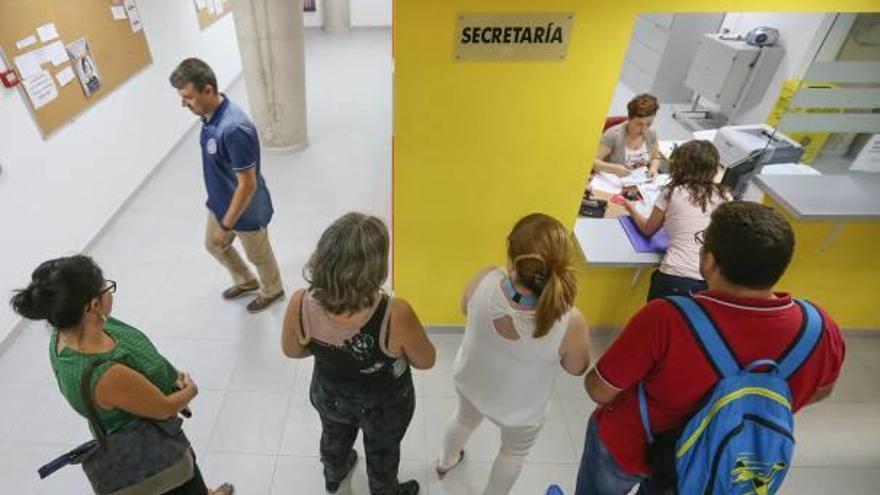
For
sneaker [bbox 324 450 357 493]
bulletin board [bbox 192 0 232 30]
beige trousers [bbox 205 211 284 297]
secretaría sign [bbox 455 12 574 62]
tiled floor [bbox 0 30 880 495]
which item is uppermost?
secretaría sign [bbox 455 12 574 62]

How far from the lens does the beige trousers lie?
2865 mm

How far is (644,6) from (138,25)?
4.56 m

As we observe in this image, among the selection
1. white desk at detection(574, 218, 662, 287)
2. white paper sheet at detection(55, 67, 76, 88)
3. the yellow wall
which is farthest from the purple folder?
white paper sheet at detection(55, 67, 76, 88)

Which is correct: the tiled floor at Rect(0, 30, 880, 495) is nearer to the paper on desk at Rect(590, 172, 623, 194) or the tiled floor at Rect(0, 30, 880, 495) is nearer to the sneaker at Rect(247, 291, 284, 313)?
the sneaker at Rect(247, 291, 284, 313)

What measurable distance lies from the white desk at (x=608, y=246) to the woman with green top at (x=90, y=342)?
2077mm

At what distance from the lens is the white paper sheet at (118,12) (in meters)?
4.01

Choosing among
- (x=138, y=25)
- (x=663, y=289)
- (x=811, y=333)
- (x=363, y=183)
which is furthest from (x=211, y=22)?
(x=811, y=333)

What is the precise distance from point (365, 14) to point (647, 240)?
940 centimetres

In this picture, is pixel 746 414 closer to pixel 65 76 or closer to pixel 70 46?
pixel 65 76

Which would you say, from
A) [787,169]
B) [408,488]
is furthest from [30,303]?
[787,169]

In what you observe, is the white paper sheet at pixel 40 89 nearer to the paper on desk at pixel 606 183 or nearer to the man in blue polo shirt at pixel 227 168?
the man in blue polo shirt at pixel 227 168

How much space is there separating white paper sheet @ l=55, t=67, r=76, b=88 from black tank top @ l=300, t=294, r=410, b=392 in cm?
331

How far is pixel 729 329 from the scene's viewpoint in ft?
4.04

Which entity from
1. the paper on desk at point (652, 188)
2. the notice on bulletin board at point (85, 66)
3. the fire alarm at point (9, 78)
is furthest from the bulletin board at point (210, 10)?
the paper on desk at point (652, 188)
